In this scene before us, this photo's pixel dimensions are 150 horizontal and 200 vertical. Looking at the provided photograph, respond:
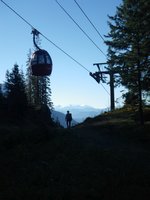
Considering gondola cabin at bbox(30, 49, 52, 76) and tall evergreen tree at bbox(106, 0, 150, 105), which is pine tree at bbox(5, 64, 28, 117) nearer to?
tall evergreen tree at bbox(106, 0, 150, 105)

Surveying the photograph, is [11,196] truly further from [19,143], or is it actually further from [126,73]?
[126,73]

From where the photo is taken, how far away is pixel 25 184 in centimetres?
1423

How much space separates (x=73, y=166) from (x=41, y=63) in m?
7.69

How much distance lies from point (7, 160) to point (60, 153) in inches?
98.2

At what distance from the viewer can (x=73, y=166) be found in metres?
17.0

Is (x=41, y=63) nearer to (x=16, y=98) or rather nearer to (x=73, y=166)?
(x=73, y=166)

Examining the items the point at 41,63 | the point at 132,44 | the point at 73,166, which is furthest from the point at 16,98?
the point at 73,166

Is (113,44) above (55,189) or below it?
above

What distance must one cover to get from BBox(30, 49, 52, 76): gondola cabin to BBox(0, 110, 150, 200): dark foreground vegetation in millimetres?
3081

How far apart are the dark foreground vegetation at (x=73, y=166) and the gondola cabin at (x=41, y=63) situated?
3.08 metres

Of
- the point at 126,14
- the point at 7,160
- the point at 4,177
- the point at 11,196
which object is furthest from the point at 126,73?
the point at 11,196

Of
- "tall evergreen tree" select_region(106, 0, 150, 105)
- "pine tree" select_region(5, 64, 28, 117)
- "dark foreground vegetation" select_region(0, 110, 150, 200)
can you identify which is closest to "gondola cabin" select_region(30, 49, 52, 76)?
"dark foreground vegetation" select_region(0, 110, 150, 200)

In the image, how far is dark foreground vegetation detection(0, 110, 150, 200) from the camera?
13109 mm

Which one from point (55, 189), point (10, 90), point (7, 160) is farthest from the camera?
point (10, 90)
